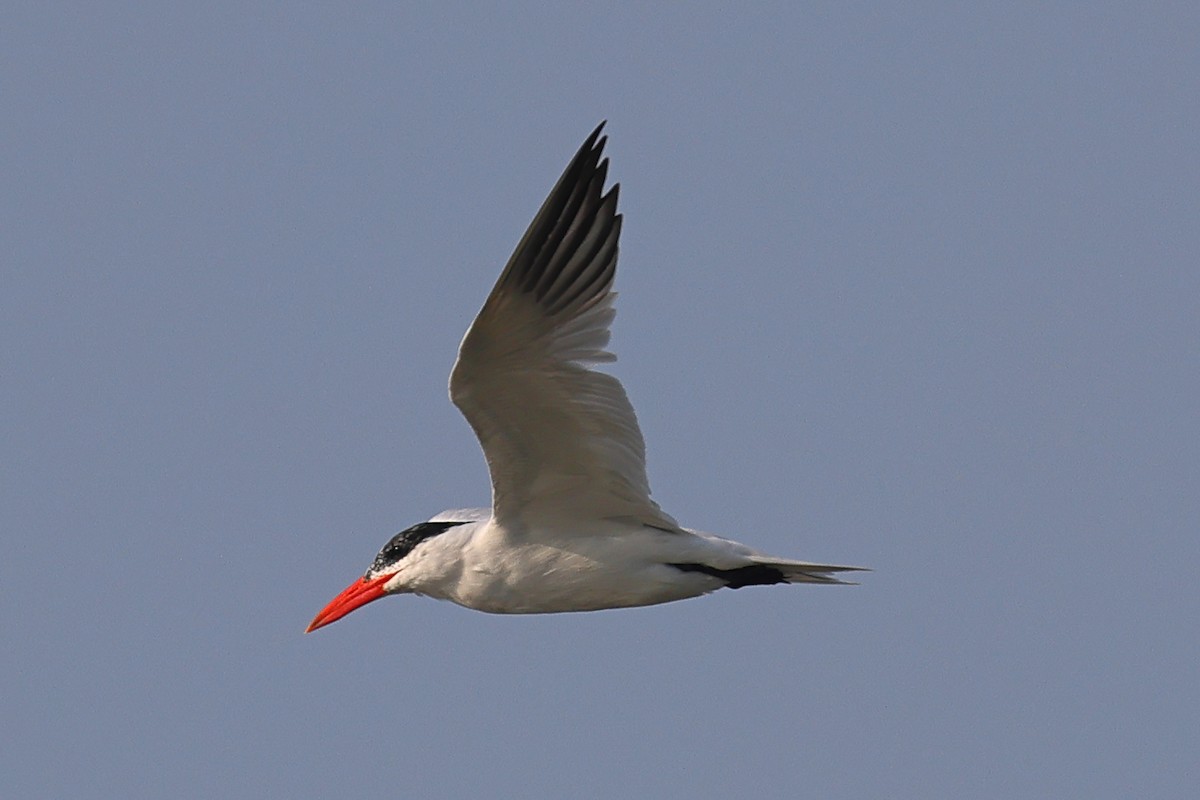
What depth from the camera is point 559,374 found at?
29.0 ft

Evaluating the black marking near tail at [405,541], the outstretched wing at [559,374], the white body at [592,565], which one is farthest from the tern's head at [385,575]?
the outstretched wing at [559,374]

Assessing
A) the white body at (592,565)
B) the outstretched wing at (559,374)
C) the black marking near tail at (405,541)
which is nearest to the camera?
the outstretched wing at (559,374)

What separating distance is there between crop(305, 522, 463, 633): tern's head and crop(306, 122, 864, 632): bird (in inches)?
0.4

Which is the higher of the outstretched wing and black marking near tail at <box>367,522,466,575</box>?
the outstretched wing

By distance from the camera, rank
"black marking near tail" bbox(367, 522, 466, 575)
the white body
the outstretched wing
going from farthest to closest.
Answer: "black marking near tail" bbox(367, 522, 466, 575) < the white body < the outstretched wing

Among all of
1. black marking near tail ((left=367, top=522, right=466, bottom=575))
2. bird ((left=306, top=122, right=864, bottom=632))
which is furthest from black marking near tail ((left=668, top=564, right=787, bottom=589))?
black marking near tail ((left=367, top=522, right=466, bottom=575))

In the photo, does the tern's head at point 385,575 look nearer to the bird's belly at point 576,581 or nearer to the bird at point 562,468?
the bird at point 562,468

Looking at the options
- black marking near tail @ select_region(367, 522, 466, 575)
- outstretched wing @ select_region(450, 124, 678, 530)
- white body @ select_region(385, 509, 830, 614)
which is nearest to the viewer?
outstretched wing @ select_region(450, 124, 678, 530)

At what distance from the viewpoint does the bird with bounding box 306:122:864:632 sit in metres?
8.64

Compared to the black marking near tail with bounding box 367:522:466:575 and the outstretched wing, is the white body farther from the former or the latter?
the black marking near tail with bounding box 367:522:466:575

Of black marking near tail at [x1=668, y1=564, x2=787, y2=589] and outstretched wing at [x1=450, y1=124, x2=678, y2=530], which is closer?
outstretched wing at [x1=450, y1=124, x2=678, y2=530]

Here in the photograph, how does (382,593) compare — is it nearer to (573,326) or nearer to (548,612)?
(548,612)

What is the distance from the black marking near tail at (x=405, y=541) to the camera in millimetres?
10156

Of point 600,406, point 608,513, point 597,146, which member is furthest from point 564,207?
point 608,513
